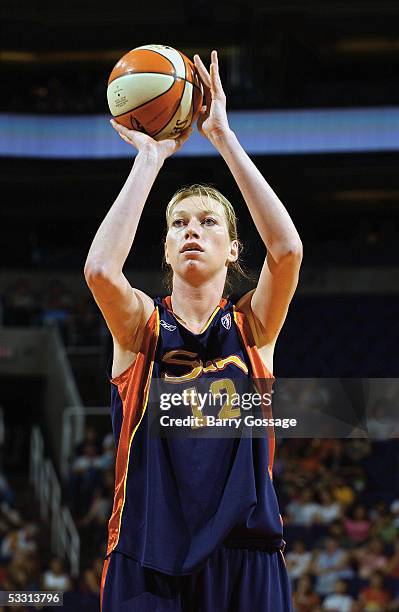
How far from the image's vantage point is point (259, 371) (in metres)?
3.39

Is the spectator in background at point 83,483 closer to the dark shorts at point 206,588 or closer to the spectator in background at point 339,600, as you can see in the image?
the spectator in background at point 339,600

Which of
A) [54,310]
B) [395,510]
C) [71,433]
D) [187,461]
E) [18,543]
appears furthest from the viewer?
[54,310]

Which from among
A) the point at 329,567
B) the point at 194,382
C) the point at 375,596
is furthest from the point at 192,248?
the point at 329,567

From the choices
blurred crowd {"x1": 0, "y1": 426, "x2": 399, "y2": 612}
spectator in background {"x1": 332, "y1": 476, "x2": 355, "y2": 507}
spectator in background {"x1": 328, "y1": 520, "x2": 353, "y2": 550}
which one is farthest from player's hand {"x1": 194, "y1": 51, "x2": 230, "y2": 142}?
spectator in background {"x1": 332, "y1": 476, "x2": 355, "y2": 507}

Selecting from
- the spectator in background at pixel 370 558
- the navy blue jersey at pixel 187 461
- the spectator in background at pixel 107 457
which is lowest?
the navy blue jersey at pixel 187 461

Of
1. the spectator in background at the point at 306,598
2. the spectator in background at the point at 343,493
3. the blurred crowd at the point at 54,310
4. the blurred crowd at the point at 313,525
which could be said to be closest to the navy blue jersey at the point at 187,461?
the blurred crowd at the point at 313,525

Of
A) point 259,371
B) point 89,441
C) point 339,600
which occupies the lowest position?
point 259,371

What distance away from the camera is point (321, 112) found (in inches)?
625

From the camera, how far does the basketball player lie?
3104 mm

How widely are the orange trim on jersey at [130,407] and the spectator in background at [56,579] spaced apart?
6866 millimetres

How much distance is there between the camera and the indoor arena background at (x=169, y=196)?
1214cm

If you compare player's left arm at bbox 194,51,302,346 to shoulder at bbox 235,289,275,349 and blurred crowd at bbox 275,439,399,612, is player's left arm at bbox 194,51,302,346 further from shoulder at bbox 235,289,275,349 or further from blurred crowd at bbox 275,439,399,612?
blurred crowd at bbox 275,439,399,612

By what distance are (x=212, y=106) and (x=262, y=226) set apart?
0.52 metres

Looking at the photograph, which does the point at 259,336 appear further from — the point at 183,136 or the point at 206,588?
the point at 206,588
